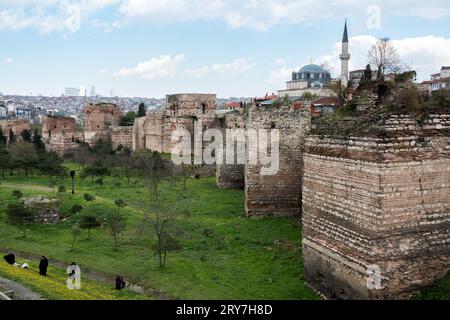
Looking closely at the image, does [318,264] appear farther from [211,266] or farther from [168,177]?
[168,177]

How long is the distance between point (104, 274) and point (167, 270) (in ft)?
6.33

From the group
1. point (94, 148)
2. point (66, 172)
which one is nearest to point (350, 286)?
point (66, 172)

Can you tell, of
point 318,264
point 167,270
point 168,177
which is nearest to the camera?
point 318,264

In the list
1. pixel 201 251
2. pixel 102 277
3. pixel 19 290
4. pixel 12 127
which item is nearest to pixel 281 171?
pixel 201 251

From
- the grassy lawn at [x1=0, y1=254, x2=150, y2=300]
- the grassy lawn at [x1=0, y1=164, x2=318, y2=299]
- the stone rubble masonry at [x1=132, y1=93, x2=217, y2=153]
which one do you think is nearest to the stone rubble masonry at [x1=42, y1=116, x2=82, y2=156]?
the stone rubble masonry at [x1=132, y1=93, x2=217, y2=153]

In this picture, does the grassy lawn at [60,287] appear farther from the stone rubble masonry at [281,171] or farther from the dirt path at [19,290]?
the stone rubble masonry at [281,171]

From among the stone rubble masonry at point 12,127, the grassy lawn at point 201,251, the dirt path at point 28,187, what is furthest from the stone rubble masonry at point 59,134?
the grassy lawn at point 201,251

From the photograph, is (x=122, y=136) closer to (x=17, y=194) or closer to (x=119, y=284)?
(x=17, y=194)

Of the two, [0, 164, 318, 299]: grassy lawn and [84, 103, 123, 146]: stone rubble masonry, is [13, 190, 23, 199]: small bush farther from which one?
[84, 103, 123, 146]: stone rubble masonry

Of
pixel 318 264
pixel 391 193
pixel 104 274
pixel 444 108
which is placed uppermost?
pixel 444 108

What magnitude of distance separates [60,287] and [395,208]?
7885 mm

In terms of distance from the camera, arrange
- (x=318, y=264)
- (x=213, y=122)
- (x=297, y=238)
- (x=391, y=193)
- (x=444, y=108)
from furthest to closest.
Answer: (x=213, y=122), (x=297, y=238), (x=318, y=264), (x=444, y=108), (x=391, y=193)

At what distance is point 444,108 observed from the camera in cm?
1050

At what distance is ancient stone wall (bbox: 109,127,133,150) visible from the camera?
5375 cm
